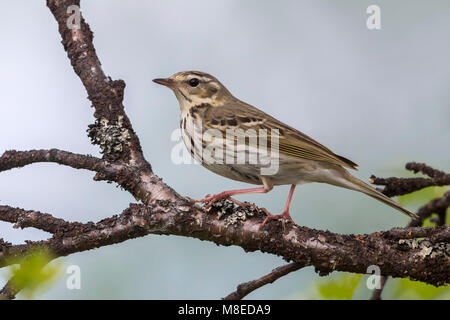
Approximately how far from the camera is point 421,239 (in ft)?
10.3

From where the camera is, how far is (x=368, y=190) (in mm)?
4082

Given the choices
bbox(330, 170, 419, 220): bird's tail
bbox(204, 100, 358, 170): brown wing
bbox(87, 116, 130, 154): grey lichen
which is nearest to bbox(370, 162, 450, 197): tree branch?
bbox(330, 170, 419, 220): bird's tail

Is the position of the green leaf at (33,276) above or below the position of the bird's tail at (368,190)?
below

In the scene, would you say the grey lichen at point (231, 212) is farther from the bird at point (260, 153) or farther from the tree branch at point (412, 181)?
the tree branch at point (412, 181)

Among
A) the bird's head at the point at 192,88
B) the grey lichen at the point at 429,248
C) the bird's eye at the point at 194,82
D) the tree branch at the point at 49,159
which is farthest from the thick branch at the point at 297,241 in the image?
the bird's eye at the point at 194,82

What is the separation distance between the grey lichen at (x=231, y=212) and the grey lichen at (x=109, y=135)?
0.89 meters

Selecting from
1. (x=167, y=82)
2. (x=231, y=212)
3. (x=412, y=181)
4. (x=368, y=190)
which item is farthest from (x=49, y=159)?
(x=412, y=181)

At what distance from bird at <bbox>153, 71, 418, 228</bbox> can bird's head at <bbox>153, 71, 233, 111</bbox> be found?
0.12 m

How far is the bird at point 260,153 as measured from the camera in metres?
4.07

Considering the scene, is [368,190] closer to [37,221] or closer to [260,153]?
[260,153]

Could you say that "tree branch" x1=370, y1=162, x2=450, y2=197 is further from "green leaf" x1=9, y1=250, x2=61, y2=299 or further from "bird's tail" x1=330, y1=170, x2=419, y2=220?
"green leaf" x1=9, y1=250, x2=61, y2=299

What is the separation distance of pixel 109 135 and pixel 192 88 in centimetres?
131

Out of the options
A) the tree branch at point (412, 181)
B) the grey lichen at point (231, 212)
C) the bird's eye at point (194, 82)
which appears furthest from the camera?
the bird's eye at point (194, 82)

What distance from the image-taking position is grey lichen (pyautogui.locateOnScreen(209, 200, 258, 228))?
3222 millimetres
